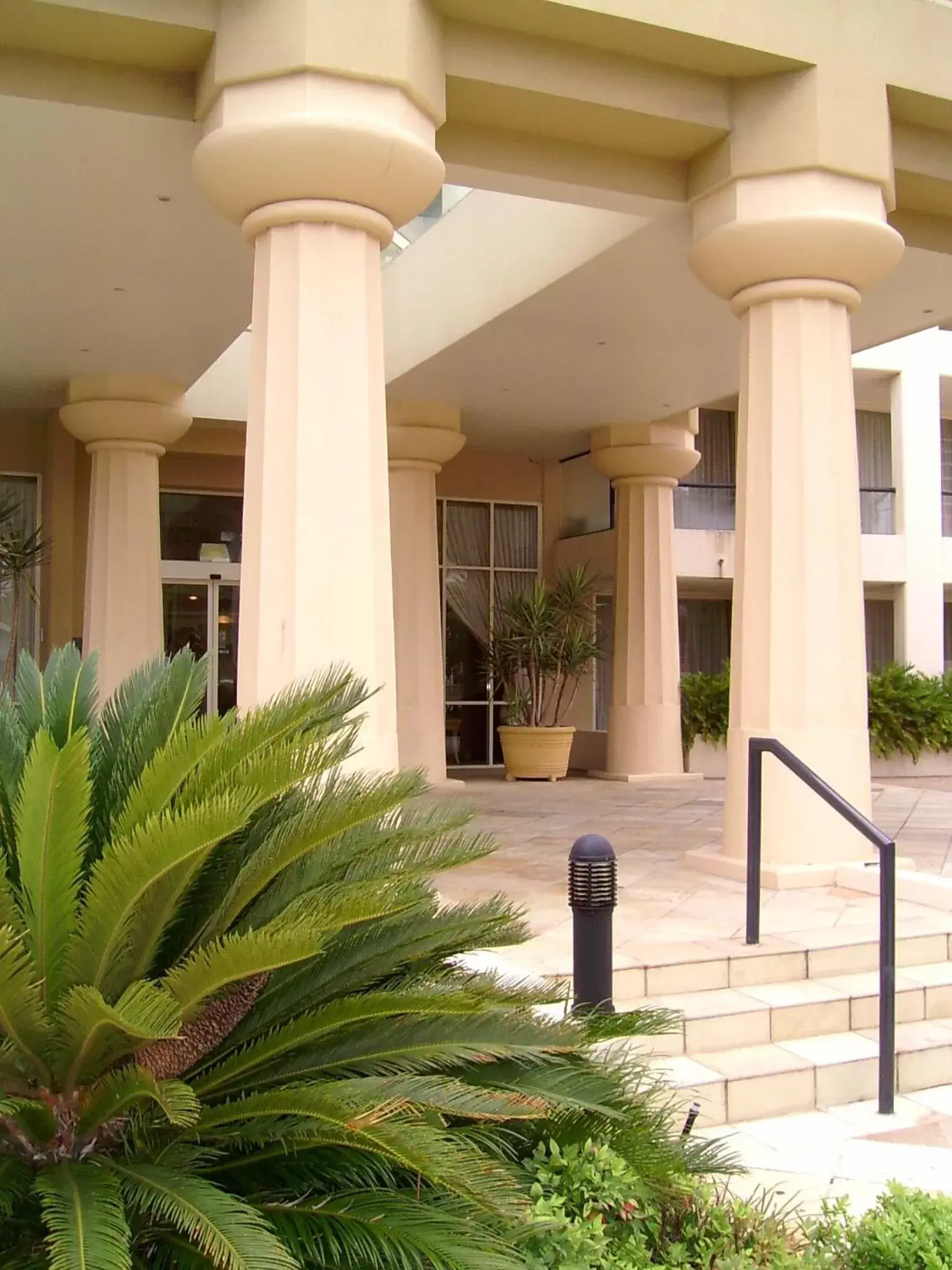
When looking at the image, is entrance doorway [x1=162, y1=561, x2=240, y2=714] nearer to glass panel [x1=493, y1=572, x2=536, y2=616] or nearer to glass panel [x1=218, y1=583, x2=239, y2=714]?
glass panel [x1=218, y1=583, x2=239, y2=714]

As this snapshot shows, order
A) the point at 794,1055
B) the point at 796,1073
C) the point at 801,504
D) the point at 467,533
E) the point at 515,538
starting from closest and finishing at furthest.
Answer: the point at 796,1073
the point at 794,1055
the point at 801,504
the point at 467,533
the point at 515,538

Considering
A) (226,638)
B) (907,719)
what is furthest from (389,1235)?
(907,719)

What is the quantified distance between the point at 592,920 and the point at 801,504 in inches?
155

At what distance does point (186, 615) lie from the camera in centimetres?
1642

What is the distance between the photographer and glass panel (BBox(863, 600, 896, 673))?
21562 millimetres

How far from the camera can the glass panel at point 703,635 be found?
791 inches

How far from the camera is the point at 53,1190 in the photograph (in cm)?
257

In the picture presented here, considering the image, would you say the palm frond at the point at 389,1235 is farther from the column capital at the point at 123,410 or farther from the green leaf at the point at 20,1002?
the column capital at the point at 123,410

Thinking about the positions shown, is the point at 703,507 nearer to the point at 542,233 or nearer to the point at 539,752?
the point at 539,752

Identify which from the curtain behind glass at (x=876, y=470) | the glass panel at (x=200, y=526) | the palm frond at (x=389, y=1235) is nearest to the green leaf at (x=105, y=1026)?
the palm frond at (x=389, y=1235)

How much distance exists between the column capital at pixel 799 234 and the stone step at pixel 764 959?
154 inches

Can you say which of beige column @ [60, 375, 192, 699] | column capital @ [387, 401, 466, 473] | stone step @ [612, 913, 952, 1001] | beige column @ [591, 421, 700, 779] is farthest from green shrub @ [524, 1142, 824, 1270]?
beige column @ [591, 421, 700, 779]

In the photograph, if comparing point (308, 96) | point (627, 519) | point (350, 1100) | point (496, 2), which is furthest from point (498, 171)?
point (627, 519)

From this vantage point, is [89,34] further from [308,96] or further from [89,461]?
[89,461]
